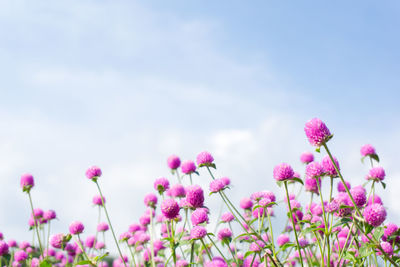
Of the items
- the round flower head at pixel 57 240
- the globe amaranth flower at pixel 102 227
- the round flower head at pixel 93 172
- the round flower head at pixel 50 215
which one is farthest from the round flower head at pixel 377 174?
the round flower head at pixel 50 215

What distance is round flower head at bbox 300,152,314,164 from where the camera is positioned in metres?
5.67

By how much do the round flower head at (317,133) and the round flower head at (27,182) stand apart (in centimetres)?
407

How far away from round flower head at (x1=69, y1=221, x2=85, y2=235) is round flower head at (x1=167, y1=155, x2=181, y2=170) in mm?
1287

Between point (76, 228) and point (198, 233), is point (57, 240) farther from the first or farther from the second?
point (198, 233)

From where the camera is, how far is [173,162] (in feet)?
18.4

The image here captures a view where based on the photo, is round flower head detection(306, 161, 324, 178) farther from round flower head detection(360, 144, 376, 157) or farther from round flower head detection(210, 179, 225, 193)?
round flower head detection(360, 144, 376, 157)

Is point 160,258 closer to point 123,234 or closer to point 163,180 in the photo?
point 123,234

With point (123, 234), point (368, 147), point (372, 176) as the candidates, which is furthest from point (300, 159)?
point (123, 234)

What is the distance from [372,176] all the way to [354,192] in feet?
4.29

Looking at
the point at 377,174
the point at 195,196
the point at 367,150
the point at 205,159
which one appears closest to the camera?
the point at 195,196

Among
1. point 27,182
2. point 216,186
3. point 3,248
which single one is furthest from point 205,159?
point 3,248

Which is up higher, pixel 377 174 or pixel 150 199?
pixel 150 199

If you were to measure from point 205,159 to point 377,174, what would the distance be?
1.75 metres

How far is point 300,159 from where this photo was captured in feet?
18.9
